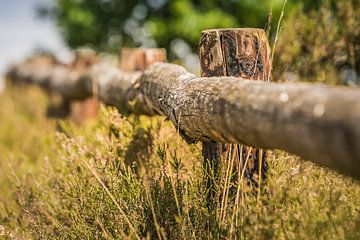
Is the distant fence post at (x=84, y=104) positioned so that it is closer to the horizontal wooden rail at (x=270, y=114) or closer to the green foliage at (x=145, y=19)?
the green foliage at (x=145, y=19)

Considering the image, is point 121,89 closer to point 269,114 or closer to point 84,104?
point 269,114

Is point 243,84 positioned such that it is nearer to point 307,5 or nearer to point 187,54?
point 307,5

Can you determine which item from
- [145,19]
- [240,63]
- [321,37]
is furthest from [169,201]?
[145,19]

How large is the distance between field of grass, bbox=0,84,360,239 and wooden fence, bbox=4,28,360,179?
0.20 metres

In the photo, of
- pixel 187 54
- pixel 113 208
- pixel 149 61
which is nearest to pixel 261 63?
pixel 113 208

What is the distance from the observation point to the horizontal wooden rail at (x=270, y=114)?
1.62 meters

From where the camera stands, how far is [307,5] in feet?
29.9

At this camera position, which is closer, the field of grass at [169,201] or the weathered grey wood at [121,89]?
the field of grass at [169,201]

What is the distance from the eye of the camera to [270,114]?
188 cm

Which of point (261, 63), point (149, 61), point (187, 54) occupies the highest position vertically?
point (261, 63)

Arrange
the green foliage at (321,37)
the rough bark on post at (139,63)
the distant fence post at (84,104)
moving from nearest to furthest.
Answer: the rough bark on post at (139,63) → the green foliage at (321,37) → the distant fence post at (84,104)

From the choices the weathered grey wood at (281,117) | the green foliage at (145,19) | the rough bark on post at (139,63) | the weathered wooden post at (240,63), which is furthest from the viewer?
the green foliage at (145,19)

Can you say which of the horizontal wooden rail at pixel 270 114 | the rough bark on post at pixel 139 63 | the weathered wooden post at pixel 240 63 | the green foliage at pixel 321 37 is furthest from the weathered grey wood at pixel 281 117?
the green foliage at pixel 321 37

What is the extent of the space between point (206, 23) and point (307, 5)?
66.9 inches
